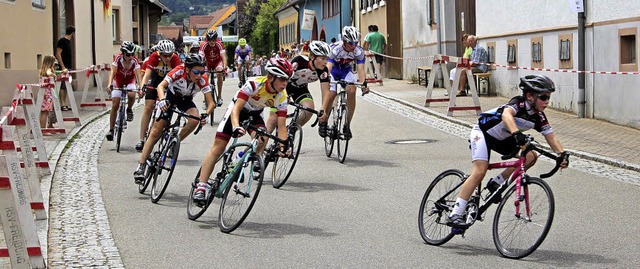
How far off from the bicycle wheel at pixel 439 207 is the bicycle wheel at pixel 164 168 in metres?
3.30

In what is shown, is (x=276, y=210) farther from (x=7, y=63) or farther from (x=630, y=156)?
(x=7, y=63)

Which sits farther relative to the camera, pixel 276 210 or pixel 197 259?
pixel 276 210

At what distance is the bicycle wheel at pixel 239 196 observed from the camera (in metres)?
9.40

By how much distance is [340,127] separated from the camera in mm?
14773

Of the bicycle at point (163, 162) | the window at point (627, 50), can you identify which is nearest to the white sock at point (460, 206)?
the bicycle at point (163, 162)

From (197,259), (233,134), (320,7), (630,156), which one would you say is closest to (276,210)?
(233,134)

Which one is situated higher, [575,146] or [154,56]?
[154,56]

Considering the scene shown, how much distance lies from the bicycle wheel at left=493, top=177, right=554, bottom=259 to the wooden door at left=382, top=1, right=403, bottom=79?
3225 centimetres

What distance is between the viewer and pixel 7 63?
26375 mm

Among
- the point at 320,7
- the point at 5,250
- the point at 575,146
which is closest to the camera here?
the point at 5,250

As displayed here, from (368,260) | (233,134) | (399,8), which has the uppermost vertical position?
(399,8)

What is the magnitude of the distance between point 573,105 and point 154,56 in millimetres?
8819

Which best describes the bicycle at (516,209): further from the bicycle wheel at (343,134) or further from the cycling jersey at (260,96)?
the bicycle wheel at (343,134)

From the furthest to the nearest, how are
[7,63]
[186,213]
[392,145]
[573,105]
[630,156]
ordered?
[7,63]
[573,105]
[392,145]
[630,156]
[186,213]
